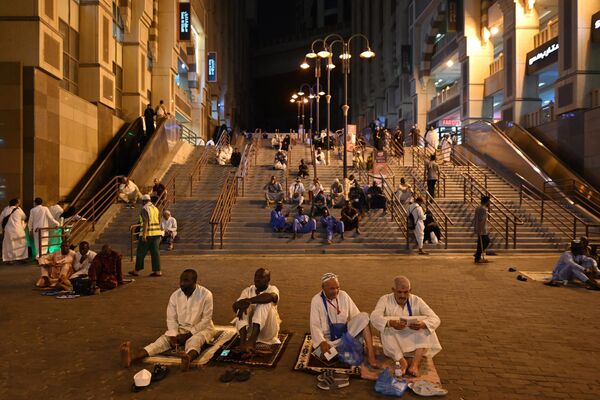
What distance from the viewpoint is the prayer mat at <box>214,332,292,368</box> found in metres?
4.88

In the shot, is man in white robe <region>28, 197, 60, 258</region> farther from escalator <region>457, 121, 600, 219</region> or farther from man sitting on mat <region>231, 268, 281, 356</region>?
escalator <region>457, 121, 600, 219</region>

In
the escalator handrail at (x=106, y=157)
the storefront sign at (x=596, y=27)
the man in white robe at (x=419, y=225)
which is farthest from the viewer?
the storefront sign at (x=596, y=27)

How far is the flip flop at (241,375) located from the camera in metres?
4.46

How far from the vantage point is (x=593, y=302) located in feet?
25.5

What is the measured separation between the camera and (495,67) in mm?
28203

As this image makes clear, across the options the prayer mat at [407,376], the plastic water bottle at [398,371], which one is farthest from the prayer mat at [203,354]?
the plastic water bottle at [398,371]

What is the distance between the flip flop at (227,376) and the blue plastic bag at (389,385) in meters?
1.36

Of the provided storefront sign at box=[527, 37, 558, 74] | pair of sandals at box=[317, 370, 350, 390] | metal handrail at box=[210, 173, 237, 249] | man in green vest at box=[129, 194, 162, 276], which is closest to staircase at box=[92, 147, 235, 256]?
metal handrail at box=[210, 173, 237, 249]

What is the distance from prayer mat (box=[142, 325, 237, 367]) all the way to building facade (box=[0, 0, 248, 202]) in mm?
11739

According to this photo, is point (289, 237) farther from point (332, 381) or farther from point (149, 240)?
point (332, 381)

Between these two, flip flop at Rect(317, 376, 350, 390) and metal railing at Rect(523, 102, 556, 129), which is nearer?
flip flop at Rect(317, 376, 350, 390)

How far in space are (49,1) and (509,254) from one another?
1652 cm

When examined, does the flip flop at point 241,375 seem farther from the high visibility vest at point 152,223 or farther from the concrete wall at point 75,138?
the concrete wall at point 75,138

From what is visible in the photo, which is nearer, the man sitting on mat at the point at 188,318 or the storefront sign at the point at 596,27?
the man sitting on mat at the point at 188,318
